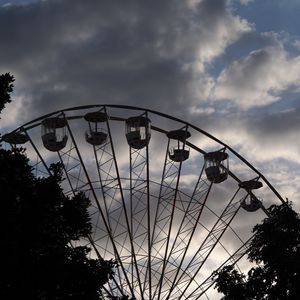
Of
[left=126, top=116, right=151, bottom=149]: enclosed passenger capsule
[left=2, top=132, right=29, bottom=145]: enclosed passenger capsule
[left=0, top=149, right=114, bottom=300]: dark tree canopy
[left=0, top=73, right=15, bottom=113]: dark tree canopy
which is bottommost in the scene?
[left=0, top=149, right=114, bottom=300]: dark tree canopy

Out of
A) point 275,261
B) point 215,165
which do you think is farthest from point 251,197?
point 275,261

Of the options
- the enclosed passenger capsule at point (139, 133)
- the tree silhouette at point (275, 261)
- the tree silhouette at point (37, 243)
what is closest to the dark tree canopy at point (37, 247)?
the tree silhouette at point (37, 243)

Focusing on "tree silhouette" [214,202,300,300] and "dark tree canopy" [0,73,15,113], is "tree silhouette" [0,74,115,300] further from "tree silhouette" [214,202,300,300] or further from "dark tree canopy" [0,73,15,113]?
"tree silhouette" [214,202,300,300]

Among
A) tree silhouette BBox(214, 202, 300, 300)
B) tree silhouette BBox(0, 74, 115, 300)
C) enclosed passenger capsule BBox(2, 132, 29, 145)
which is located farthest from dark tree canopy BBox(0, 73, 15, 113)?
enclosed passenger capsule BBox(2, 132, 29, 145)

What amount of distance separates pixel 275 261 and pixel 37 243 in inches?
298

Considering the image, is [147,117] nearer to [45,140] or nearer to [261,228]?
[45,140]

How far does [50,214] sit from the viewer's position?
2258 cm

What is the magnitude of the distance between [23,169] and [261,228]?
8215 millimetres

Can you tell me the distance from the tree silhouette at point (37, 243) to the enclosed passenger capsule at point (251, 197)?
22508mm

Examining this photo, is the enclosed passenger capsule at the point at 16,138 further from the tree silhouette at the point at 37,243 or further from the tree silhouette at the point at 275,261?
the tree silhouette at the point at 275,261

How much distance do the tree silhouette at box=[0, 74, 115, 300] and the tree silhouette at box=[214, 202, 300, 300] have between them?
15.4 ft

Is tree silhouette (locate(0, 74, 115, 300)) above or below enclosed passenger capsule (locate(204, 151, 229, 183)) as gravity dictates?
below

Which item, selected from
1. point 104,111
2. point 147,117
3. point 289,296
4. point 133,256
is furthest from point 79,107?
point 289,296

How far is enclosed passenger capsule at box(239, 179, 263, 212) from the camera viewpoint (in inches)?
1761
